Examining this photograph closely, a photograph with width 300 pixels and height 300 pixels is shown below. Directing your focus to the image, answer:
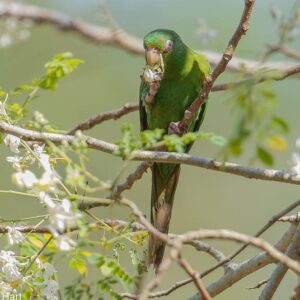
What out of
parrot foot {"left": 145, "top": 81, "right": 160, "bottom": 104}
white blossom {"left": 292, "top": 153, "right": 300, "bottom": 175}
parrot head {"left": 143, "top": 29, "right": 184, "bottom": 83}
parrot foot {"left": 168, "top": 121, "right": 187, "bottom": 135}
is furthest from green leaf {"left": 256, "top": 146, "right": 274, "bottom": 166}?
parrot foot {"left": 145, "top": 81, "right": 160, "bottom": 104}

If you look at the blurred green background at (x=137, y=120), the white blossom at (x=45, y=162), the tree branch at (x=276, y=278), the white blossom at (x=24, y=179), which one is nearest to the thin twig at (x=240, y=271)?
the tree branch at (x=276, y=278)

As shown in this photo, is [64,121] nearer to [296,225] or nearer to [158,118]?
[158,118]

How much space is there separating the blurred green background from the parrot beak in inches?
81.1

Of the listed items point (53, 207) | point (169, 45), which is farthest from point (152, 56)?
point (53, 207)

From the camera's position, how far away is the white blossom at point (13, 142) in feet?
8.50

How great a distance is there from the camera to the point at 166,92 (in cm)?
400

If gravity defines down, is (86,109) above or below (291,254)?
above

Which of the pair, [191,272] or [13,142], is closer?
[191,272]

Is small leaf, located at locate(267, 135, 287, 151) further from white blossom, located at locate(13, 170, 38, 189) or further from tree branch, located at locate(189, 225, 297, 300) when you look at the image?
tree branch, located at locate(189, 225, 297, 300)

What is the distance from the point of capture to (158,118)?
398 centimetres

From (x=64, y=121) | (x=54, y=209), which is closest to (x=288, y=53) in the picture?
(x=54, y=209)

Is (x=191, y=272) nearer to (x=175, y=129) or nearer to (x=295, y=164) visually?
(x=295, y=164)

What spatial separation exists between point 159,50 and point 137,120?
125 inches

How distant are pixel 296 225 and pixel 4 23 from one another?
1.60 m
